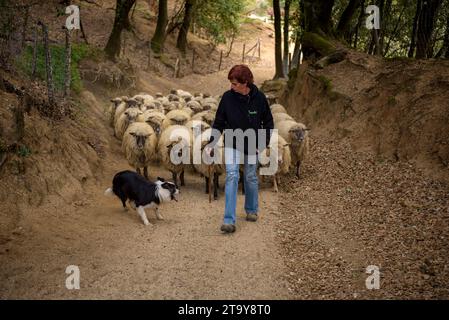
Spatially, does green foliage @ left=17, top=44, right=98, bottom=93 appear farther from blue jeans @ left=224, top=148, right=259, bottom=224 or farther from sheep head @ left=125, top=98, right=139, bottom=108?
blue jeans @ left=224, top=148, right=259, bottom=224

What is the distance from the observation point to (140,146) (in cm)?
905

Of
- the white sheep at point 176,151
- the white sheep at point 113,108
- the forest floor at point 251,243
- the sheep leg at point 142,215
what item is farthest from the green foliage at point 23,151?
the white sheep at point 113,108

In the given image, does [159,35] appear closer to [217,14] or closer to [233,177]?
[217,14]

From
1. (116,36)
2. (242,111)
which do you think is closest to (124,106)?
(116,36)

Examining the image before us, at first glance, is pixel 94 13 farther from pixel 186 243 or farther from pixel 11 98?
pixel 186 243

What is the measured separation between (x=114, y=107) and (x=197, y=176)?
4.40 metres

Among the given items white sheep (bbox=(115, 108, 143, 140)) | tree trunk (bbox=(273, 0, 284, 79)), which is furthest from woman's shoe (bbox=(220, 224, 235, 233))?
tree trunk (bbox=(273, 0, 284, 79))

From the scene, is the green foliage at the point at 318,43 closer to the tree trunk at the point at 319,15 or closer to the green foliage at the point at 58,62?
the tree trunk at the point at 319,15

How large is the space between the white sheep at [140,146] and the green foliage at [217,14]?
20010 millimetres

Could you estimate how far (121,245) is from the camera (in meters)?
5.89

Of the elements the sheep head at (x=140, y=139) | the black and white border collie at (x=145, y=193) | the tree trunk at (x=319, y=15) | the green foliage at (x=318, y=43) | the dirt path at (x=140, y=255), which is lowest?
the dirt path at (x=140, y=255)

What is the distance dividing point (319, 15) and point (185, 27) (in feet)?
43.6

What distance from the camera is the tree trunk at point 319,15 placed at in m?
15.1

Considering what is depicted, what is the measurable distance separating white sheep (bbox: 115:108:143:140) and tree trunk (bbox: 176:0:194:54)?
649 inches
